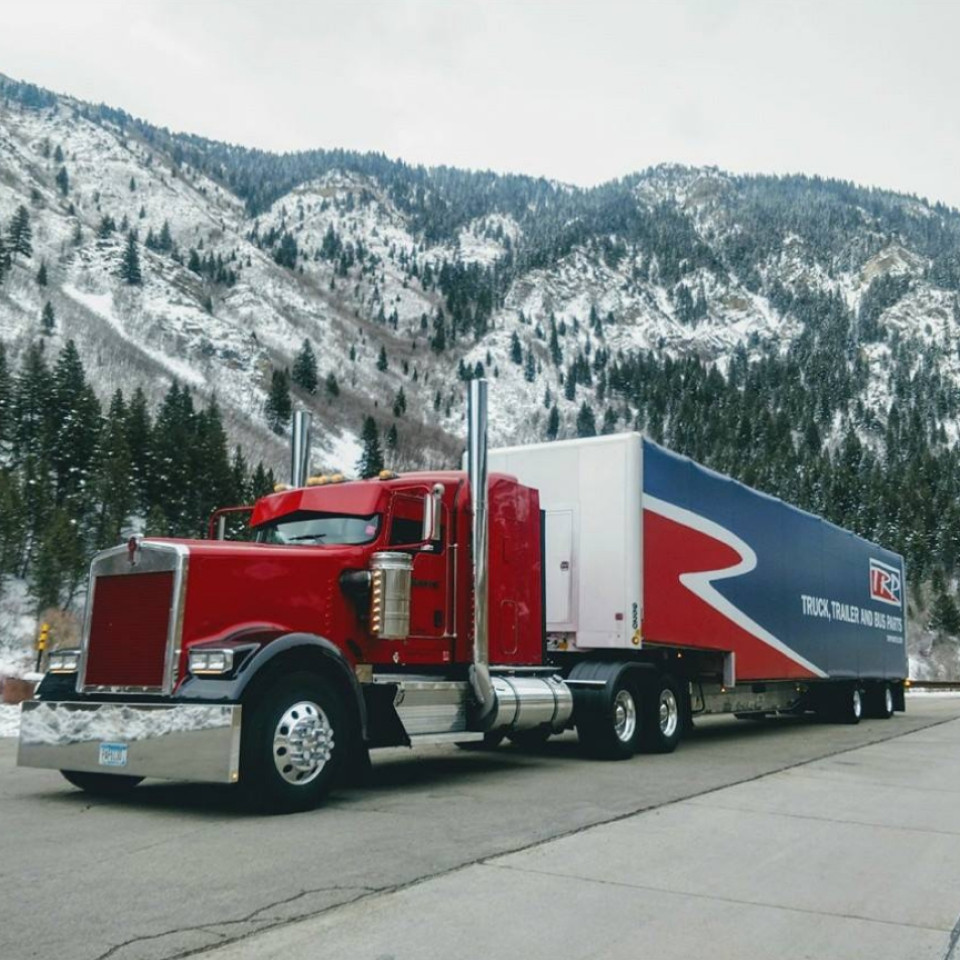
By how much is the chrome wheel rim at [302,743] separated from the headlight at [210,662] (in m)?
0.62

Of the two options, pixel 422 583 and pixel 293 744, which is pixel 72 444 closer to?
pixel 422 583

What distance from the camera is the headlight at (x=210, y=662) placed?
802 centimetres

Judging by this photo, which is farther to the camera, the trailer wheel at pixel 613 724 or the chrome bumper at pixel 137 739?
the trailer wheel at pixel 613 724

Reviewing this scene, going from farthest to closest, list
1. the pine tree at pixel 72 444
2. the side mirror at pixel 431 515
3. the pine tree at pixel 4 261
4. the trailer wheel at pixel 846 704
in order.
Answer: the pine tree at pixel 4 261 < the pine tree at pixel 72 444 < the trailer wheel at pixel 846 704 < the side mirror at pixel 431 515

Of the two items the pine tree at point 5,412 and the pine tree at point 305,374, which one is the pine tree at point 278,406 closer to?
the pine tree at point 305,374

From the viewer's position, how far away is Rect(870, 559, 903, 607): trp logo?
22.8 meters

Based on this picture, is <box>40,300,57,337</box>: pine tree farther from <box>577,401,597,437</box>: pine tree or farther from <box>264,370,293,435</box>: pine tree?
<box>577,401,597,437</box>: pine tree

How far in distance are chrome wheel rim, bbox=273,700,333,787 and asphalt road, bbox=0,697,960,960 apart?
1.17ft

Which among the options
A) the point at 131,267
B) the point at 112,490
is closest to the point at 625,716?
the point at 112,490

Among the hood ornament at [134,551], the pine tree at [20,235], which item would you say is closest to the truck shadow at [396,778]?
the hood ornament at [134,551]

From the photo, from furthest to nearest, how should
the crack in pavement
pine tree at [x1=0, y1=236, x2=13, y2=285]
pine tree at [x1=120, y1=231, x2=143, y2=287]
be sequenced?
pine tree at [x1=120, y1=231, x2=143, y2=287] → pine tree at [x1=0, y1=236, x2=13, y2=285] → the crack in pavement

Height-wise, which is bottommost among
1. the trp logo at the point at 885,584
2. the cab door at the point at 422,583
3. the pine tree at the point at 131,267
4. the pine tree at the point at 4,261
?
the cab door at the point at 422,583

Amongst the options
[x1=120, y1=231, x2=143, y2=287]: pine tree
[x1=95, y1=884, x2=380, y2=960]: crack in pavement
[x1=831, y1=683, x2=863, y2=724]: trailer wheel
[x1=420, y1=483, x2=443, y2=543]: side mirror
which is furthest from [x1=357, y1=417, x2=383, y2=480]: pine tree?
[x1=95, y1=884, x2=380, y2=960]: crack in pavement

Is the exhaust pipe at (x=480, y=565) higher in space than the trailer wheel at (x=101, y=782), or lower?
higher
